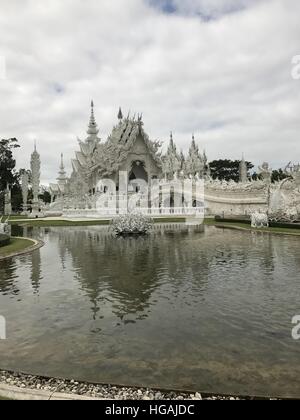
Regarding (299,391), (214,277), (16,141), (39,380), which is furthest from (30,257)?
(16,141)

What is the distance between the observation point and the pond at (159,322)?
4.88 metres

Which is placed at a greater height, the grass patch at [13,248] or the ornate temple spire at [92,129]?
the ornate temple spire at [92,129]

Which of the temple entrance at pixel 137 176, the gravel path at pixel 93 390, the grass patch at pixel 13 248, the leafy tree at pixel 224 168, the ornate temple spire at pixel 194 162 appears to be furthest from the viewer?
the leafy tree at pixel 224 168

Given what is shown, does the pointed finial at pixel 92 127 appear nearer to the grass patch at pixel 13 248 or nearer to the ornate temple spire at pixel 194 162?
the ornate temple spire at pixel 194 162

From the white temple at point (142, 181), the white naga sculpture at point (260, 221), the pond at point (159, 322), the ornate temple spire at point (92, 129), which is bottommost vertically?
the pond at point (159, 322)

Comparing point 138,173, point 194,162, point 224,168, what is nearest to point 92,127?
point 138,173

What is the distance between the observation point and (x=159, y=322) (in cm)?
673

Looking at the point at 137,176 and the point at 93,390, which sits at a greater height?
the point at 137,176

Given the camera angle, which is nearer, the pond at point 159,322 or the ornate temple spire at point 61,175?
the pond at point 159,322

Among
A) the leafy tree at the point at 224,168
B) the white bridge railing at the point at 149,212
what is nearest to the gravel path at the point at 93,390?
the white bridge railing at the point at 149,212

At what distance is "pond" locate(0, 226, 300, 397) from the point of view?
4.88m

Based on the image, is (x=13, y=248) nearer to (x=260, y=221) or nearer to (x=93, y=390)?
(x=93, y=390)

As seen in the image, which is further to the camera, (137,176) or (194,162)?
(194,162)

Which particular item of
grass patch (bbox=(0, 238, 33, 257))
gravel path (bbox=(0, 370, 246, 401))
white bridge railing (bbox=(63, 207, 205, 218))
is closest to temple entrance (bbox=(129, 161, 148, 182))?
white bridge railing (bbox=(63, 207, 205, 218))
